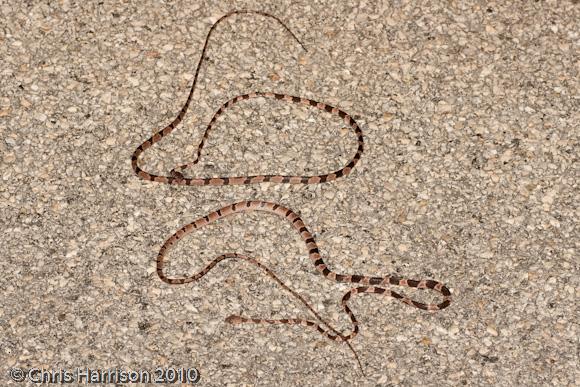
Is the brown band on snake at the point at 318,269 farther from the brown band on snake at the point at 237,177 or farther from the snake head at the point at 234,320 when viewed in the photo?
the brown band on snake at the point at 237,177

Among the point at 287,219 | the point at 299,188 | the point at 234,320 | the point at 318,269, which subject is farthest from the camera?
the point at 299,188

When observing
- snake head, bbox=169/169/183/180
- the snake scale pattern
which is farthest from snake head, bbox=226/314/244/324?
snake head, bbox=169/169/183/180

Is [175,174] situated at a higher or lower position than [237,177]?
lower

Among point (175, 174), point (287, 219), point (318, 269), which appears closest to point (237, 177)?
point (175, 174)

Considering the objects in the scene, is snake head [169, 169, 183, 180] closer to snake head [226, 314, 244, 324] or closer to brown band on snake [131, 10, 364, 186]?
brown band on snake [131, 10, 364, 186]

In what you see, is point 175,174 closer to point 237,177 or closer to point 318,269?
point 237,177

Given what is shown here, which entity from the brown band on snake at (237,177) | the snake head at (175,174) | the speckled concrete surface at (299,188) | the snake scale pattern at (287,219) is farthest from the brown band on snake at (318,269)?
the snake head at (175,174)
